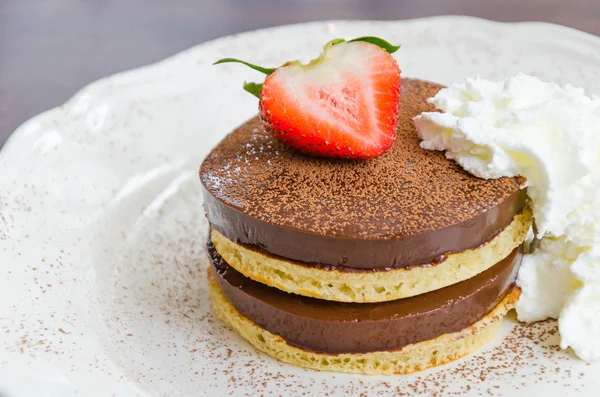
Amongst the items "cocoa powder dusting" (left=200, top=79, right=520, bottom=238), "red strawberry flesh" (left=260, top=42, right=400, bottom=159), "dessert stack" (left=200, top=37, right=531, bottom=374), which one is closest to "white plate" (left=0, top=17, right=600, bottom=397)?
"dessert stack" (left=200, top=37, right=531, bottom=374)

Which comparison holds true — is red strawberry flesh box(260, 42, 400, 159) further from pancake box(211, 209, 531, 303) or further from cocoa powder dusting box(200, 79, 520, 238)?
pancake box(211, 209, 531, 303)

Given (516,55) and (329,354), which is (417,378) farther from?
(516,55)

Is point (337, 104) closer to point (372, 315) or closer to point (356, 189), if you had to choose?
point (356, 189)

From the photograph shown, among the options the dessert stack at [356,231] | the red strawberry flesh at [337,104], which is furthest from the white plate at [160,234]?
the red strawberry flesh at [337,104]

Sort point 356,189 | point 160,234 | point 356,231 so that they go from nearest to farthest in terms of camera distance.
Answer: point 356,231 → point 356,189 → point 160,234

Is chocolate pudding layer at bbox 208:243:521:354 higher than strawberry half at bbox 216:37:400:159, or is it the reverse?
strawberry half at bbox 216:37:400:159

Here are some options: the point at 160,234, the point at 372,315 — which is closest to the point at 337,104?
the point at 372,315

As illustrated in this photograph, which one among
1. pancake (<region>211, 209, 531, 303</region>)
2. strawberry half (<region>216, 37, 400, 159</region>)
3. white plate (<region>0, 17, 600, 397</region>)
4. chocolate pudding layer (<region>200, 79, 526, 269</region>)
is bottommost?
white plate (<region>0, 17, 600, 397</region>)
